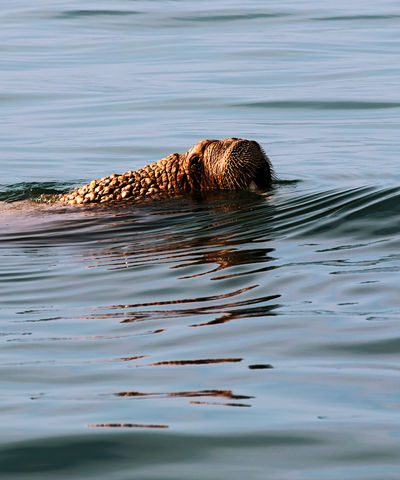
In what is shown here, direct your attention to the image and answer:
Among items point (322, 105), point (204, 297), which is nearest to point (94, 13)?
point (322, 105)

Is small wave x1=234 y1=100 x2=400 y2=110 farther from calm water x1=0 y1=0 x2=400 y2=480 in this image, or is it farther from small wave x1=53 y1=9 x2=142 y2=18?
small wave x1=53 y1=9 x2=142 y2=18

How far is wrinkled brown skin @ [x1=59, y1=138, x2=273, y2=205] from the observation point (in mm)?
10883

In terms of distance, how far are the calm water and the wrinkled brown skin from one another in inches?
7.1

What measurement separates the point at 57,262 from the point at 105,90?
12.1 meters

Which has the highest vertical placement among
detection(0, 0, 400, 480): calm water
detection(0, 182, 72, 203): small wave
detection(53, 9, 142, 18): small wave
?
detection(53, 9, 142, 18): small wave

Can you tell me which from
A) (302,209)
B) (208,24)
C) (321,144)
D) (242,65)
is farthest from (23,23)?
(302,209)

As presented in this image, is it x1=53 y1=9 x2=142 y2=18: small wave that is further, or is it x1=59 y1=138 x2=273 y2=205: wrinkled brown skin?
x1=53 y1=9 x2=142 y2=18: small wave

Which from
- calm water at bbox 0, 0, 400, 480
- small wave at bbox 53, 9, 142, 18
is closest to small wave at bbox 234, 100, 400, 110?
calm water at bbox 0, 0, 400, 480

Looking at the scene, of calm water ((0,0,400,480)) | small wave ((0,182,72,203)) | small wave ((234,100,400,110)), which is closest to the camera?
calm water ((0,0,400,480))

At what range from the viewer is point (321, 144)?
15484mm

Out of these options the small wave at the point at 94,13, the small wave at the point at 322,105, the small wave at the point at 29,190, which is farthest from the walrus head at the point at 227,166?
the small wave at the point at 94,13

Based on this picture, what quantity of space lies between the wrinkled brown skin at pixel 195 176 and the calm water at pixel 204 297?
18 centimetres

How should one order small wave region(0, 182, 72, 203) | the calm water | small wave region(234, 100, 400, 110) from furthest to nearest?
small wave region(234, 100, 400, 110) → small wave region(0, 182, 72, 203) → the calm water

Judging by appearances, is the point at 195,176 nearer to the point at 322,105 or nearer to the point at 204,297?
the point at 204,297
